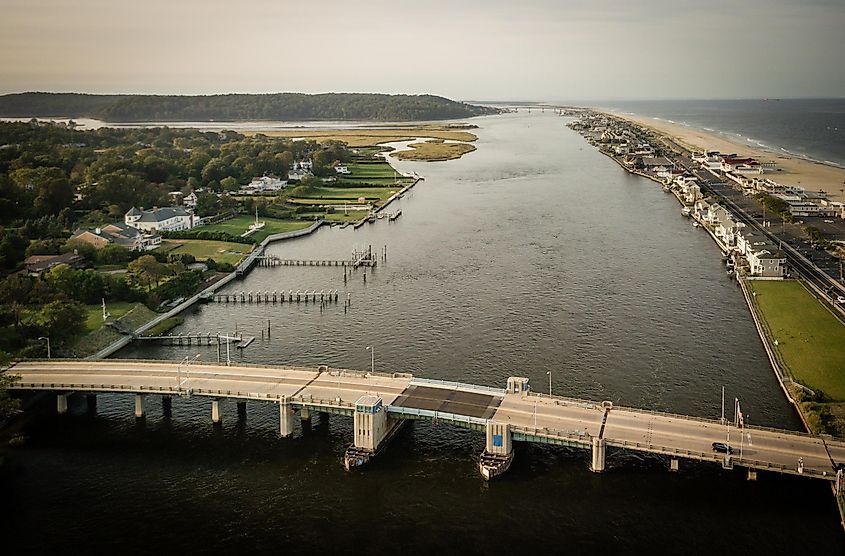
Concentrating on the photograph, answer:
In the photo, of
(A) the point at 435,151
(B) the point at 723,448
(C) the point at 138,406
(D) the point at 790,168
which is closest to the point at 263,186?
(A) the point at 435,151

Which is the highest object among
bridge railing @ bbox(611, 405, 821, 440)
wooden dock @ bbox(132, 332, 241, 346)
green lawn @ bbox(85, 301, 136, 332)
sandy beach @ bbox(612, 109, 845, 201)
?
sandy beach @ bbox(612, 109, 845, 201)

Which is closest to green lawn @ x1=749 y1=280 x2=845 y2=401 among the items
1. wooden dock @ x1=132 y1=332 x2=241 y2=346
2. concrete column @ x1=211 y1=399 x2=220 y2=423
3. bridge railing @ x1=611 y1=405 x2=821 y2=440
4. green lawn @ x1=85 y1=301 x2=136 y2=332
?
bridge railing @ x1=611 y1=405 x2=821 y2=440

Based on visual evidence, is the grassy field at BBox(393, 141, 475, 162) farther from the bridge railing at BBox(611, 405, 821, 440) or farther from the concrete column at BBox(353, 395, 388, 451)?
the concrete column at BBox(353, 395, 388, 451)

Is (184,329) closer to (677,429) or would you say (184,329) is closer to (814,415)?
(677,429)

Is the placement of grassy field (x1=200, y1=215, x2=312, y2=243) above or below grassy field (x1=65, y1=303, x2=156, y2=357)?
above

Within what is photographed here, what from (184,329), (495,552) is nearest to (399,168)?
(184,329)

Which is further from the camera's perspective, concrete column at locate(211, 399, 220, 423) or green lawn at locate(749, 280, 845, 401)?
green lawn at locate(749, 280, 845, 401)
